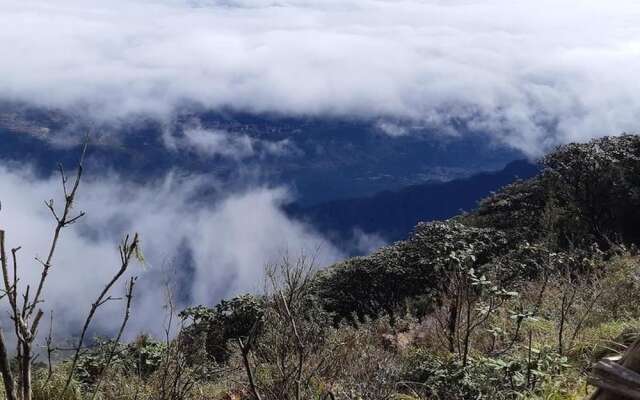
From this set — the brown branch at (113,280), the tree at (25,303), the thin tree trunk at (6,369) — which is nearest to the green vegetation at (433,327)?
the brown branch at (113,280)

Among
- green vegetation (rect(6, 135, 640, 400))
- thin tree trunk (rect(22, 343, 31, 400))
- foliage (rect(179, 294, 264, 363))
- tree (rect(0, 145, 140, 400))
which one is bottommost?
foliage (rect(179, 294, 264, 363))

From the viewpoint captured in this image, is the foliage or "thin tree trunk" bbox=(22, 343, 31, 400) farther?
the foliage

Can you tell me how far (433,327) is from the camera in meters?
9.61

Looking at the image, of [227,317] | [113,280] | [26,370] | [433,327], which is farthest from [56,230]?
[227,317]

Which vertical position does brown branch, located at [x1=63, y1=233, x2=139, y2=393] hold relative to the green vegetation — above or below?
above

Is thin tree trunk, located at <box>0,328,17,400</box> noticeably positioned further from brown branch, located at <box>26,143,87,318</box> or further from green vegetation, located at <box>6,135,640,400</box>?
green vegetation, located at <box>6,135,640,400</box>

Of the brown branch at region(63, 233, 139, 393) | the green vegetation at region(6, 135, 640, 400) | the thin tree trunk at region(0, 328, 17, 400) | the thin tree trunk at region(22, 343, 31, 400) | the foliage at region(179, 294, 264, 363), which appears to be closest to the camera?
the thin tree trunk at region(0, 328, 17, 400)

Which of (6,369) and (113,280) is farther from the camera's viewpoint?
(113,280)

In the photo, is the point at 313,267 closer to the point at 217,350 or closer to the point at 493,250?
the point at 217,350

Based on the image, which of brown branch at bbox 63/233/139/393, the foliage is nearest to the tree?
brown branch at bbox 63/233/139/393

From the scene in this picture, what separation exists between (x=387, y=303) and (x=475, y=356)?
13.6 m

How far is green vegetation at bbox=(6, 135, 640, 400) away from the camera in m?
5.19

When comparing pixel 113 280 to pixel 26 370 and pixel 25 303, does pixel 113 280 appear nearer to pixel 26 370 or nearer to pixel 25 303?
pixel 25 303

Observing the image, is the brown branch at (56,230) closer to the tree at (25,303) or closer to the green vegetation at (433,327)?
the tree at (25,303)
